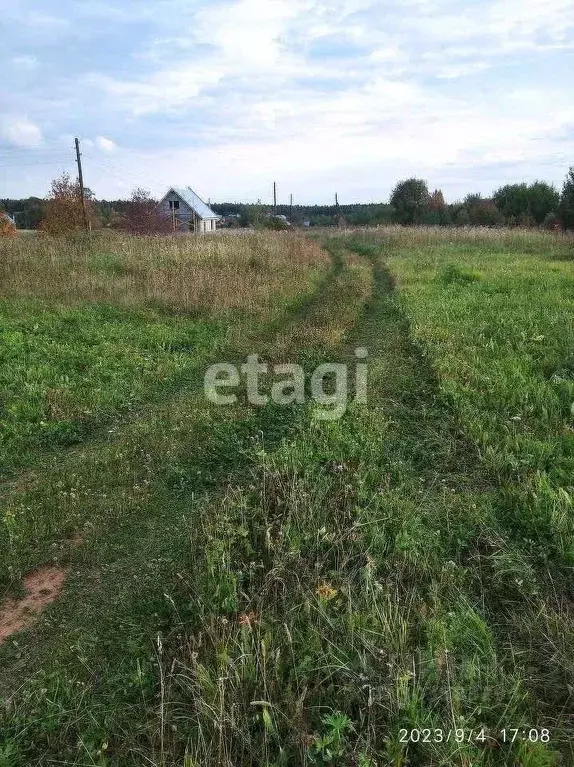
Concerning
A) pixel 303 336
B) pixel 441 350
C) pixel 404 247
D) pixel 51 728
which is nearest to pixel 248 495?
pixel 51 728

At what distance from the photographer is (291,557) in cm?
364

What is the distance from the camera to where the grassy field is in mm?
2617

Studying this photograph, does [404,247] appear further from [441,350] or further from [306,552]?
[306,552]

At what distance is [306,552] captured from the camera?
3865mm

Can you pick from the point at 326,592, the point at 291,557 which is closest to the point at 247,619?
the point at 326,592

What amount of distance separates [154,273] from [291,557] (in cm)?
1047

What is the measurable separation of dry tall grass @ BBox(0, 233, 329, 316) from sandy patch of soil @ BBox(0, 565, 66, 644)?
7.70m

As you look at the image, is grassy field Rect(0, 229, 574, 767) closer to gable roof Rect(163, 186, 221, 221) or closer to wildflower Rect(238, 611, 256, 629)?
wildflower Rect(238, 611, 256, 629)

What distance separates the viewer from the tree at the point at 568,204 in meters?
33.7

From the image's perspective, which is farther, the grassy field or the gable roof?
the gable roof
